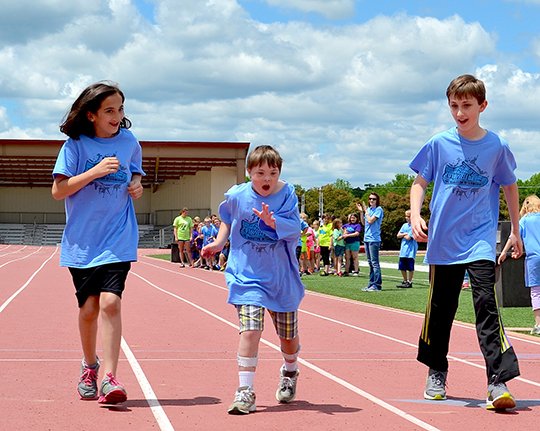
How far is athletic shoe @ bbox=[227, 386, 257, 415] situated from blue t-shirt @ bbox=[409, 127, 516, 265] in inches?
62.5

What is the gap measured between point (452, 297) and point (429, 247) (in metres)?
0.39

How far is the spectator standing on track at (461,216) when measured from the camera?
6.43 m

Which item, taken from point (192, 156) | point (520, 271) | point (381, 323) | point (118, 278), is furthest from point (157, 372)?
point (192, 156)

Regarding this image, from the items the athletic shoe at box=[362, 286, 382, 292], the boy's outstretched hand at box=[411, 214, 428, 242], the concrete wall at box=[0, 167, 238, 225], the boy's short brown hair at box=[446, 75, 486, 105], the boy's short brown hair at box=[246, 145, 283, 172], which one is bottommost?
the athletic shoe at box=[362, 286, 382, 292]

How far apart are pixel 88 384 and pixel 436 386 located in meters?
2.36

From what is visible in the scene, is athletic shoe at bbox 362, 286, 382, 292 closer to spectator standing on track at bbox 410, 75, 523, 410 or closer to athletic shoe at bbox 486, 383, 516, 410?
spectator standing on track at bbox 410, 75, 523, 410

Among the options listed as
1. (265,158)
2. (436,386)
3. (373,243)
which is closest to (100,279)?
(265,158)

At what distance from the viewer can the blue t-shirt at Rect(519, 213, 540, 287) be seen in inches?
444

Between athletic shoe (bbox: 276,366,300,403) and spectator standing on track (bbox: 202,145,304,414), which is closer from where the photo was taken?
spectator standing on track (bbox: 202,145,304,414)

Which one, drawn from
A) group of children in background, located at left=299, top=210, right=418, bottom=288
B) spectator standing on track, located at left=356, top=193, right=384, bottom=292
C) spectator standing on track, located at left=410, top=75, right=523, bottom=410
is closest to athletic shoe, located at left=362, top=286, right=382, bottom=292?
spectator standing on track, located at left=356, top=193, right=384, bottom=292

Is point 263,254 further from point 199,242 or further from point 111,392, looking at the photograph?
point 199,242

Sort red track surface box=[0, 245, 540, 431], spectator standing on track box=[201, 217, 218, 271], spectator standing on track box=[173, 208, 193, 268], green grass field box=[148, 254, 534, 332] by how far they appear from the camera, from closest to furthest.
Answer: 1. red track surface box=[0, 245, 540, 431]
2. green grass field box=[148, 254, 534, 332]
3. spectator standing on track box=[201, 217, 218, 271]
4. spectator standing on track box=[173, 208, 193, 268]

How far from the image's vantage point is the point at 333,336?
1086cm

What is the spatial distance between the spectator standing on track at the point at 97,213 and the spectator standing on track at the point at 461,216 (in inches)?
77.4
